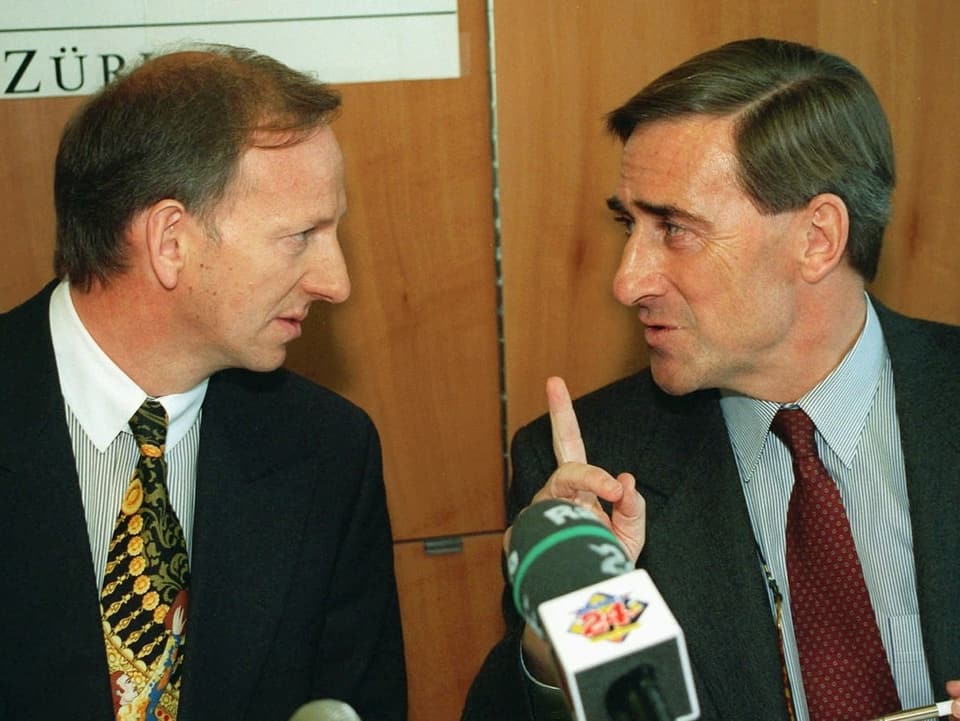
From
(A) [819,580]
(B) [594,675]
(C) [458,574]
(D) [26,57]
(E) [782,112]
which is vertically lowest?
(C) [458,574]

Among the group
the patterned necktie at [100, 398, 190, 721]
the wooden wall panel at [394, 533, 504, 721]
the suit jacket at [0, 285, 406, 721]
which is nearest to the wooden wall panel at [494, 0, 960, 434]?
the wooden wall panel at [394, 533, 504, 721]

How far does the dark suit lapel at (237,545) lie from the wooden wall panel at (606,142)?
2.49ft

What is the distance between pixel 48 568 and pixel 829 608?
1198 mm

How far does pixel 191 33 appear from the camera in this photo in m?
2.50

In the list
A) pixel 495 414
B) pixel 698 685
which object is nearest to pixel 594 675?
pixel 698 685

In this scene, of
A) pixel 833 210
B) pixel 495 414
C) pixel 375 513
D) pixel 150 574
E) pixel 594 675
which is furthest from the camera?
pixel 495 414

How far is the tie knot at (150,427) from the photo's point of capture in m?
1.94

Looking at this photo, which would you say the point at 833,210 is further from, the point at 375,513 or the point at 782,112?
the point at 375,513

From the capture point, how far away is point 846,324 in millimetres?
2121

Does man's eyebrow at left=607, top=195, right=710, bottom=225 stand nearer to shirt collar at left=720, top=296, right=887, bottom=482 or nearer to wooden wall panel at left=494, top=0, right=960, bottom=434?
shirt collar at left=720, top=296, right=887, bottom=482

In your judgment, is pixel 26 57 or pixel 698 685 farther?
pixel 26 57

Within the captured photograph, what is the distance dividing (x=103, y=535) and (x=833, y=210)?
1271mm

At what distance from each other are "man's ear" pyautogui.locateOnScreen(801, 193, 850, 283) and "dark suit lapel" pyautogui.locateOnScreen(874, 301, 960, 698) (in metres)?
0.19

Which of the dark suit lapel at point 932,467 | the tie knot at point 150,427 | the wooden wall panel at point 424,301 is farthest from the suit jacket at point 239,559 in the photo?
the dark suit lapel at point 932,467
